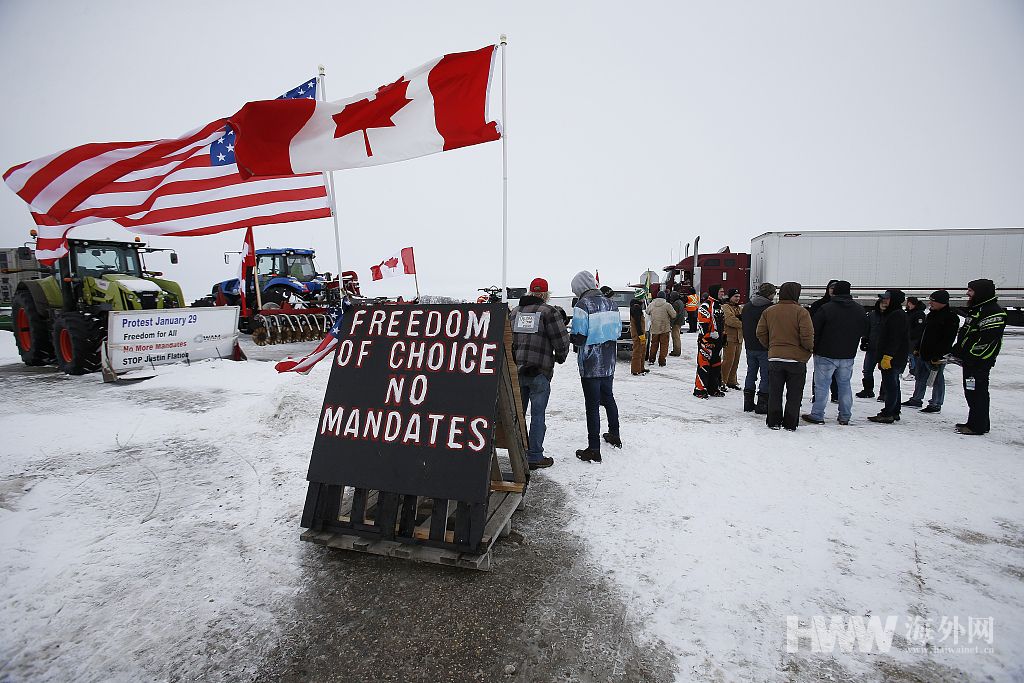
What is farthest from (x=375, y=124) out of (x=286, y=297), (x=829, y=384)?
(x=286, y=297)

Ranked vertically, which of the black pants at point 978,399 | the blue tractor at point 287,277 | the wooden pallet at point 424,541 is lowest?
the wooden pallet at point 424,541

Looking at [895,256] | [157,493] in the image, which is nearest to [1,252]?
[157,493]

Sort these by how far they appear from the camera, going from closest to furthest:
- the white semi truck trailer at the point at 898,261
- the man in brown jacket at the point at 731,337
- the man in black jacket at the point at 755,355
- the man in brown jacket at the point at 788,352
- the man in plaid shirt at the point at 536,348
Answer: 1. the man in plaid shirt at the point at 536,348
2. the man in brown jacket at the point at 788,352
3. the man in black jacket at the point at 755,355
4. the man in brown jacket at the point at 731,337
5. the white semi truck trailer at the point at 898,261

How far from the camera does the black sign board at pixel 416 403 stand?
3.00m

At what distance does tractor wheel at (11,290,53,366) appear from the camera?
1049 cm

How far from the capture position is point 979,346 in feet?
18.0

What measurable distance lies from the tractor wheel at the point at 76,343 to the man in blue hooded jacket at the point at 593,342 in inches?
416

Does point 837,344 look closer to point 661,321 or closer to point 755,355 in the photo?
point 755,355

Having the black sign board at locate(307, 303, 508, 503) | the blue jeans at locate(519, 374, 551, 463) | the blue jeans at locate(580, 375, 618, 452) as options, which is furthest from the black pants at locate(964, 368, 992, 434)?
the black sign board at locate(307, 303, 508, 503)

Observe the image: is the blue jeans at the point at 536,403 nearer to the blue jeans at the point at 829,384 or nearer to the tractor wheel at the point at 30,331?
the blue jeans at the point at 829,384

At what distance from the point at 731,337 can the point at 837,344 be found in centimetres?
245

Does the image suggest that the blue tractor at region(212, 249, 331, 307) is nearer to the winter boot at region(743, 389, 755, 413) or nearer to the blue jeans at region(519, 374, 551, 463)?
the blue jeans at region(519, 374, 551, 463)

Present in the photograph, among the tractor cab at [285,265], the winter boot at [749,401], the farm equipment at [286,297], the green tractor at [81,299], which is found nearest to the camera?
the winter boot at [749,401]

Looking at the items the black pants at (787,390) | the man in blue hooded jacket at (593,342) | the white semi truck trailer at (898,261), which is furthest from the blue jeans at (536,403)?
the white semi truck trailer at (898,261)
